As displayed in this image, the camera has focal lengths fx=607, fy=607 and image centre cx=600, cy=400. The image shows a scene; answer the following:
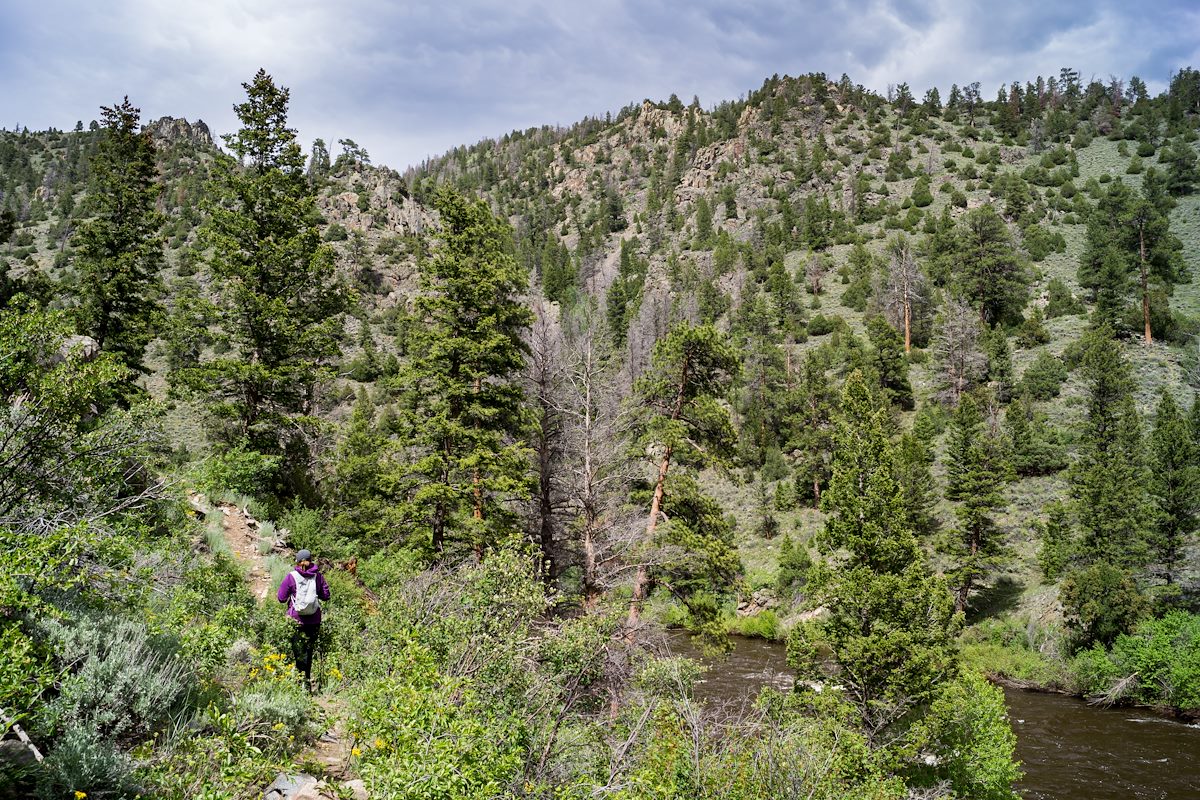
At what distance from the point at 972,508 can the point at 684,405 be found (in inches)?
981

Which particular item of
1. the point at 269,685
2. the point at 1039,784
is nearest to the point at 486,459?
the point at 269,685

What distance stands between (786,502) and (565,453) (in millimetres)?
32742

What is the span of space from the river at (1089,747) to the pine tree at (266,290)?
1288 centimetres

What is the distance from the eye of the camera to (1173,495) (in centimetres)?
2836

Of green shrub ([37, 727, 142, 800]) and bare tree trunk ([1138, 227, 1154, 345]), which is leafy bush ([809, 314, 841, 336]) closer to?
bare tree trunk ([1138, 227, 1154, 345])

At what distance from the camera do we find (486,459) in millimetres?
16031

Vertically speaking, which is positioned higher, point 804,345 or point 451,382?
point 804,345

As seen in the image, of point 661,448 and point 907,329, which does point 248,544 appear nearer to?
point 661,448

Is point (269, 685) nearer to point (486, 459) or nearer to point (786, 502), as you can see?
point (486, 459)

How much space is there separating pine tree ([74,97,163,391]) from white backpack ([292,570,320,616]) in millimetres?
16056

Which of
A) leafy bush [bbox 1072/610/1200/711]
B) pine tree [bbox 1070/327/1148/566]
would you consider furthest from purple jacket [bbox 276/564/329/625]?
pine tree [bbox 1070/327/1148/566]

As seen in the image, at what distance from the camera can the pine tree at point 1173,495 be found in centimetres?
2806

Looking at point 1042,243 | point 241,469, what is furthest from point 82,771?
point 1042,243

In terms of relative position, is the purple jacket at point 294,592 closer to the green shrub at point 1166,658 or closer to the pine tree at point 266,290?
the pine tree at point 266,290
